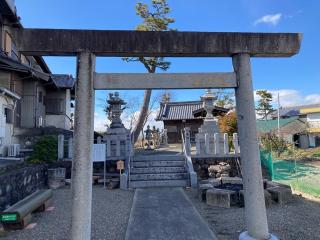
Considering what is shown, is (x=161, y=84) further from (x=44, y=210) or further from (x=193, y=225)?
(x=44, y=210)

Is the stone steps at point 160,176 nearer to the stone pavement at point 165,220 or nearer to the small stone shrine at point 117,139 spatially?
the small stone shrine at point 117,139

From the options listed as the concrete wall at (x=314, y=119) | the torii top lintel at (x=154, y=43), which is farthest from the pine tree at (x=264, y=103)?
the torii top lintel at (x=154, y=43)

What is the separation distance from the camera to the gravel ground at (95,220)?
20.0 feet

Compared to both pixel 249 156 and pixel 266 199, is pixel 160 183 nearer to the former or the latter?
pixel 266 199

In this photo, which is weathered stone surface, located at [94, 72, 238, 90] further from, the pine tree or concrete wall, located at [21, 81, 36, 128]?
the pine tree

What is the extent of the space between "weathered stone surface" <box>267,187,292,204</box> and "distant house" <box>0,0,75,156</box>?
10.4 metres

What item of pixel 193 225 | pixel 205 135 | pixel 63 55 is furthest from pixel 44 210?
pixel 205 135

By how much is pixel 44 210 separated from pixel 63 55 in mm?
5154

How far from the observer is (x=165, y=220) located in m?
7.09

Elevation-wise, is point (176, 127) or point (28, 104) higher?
point (28, 104)

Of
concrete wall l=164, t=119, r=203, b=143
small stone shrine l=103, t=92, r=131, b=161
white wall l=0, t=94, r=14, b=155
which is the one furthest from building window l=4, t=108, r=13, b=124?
concrete wall l=164, t=119, r=203, b=143

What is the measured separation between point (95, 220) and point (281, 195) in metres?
5.44

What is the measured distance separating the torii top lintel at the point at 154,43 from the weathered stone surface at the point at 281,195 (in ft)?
16.7

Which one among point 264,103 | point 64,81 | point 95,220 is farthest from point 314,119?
point 95,220
